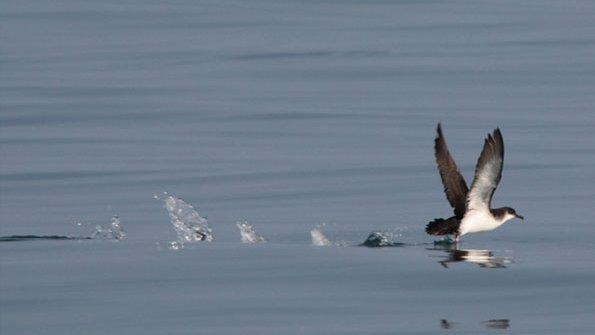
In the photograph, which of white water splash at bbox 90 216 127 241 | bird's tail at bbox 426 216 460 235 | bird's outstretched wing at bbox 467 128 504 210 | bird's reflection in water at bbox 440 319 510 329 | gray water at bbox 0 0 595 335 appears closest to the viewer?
bird's reflection in water at bbox 440 319 510 329

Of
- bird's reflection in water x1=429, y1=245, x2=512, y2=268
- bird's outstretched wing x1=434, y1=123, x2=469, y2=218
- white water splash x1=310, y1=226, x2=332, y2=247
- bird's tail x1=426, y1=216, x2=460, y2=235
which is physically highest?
bird's outstretched wing x1=434, y1=123, x2=469, y2=218

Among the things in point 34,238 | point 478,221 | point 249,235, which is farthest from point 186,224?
point 478,221

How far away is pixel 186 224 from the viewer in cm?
1744

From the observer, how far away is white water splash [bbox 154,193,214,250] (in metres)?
17.0

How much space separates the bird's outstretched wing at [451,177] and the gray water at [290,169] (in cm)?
45

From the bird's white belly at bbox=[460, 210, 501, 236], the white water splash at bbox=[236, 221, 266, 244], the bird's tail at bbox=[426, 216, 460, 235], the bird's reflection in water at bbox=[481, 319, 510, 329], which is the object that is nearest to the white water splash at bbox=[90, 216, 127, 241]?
the white water splash at bbox=[236, 221, 266, 244]

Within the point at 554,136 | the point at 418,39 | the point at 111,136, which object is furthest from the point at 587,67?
the point at 111,136

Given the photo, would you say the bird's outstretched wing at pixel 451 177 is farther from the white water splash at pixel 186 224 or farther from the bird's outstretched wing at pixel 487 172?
the white water splash at pixel 186 224

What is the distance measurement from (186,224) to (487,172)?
2915mm

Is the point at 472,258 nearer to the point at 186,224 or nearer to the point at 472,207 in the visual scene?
the point at 472,207

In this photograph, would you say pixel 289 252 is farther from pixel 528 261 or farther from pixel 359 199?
pixel 359 199

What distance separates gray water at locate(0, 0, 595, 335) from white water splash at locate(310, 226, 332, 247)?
0.13 meters

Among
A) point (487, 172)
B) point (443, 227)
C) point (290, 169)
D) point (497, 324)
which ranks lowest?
point (497, 324)

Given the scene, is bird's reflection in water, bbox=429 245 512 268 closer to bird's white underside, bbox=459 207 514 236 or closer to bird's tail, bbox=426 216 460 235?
bird's tail, bbox=426 216 460 235
